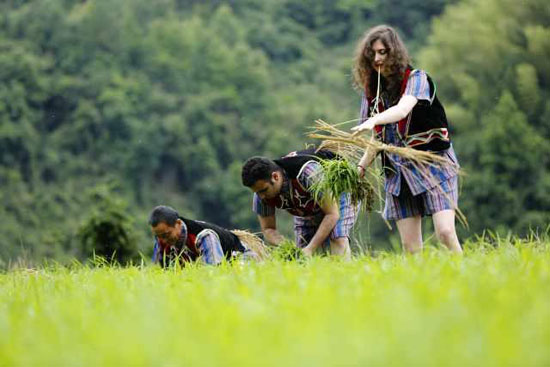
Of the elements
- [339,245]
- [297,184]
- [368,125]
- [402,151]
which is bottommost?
[339,245]

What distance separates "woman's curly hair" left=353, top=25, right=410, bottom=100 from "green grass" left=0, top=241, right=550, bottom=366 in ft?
4.70

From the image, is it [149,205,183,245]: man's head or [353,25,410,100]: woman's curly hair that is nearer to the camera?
[353,25,410,100]: woman's curly hair

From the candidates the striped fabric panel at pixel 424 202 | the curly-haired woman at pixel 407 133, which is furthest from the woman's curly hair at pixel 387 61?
the striped fabric panel at pixel 424 202

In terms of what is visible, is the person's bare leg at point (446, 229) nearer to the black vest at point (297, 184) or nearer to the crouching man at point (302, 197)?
the crouching man at point (302, 197)

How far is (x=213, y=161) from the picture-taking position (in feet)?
219

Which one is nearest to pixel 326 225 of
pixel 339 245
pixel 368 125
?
pixel 339 245

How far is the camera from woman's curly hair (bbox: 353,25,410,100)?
659cm

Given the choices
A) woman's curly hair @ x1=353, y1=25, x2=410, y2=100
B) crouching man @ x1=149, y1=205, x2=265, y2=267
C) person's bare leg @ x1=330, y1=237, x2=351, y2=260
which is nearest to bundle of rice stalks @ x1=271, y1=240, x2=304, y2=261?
crouching man @ x1=149, y1=205, x2=265, y2=267

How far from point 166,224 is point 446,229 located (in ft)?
7.67

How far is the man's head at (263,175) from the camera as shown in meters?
7.48

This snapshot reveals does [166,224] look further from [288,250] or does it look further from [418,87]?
[418,87]

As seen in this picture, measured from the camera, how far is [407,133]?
6531 mm

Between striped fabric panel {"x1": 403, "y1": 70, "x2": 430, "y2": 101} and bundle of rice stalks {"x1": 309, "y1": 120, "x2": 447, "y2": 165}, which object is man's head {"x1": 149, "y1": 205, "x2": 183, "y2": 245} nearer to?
bundle of rice stalks {"x1": 309, "y1": 120, "x2": 447, "y2": 165}

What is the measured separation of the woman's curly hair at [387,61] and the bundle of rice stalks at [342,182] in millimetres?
539
